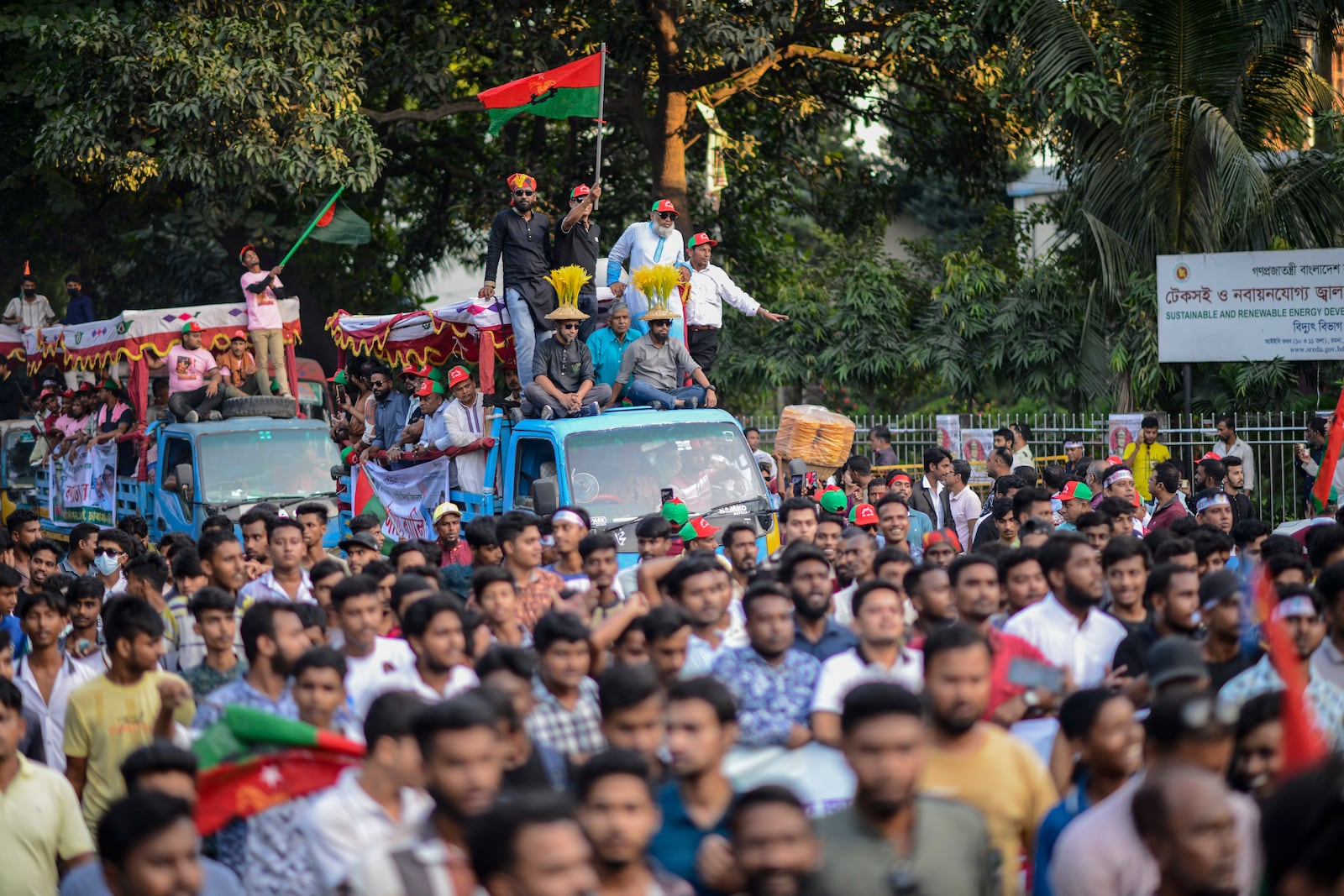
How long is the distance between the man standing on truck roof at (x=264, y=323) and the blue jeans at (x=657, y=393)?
21.7 ft

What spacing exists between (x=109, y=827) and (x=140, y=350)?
13481 mm

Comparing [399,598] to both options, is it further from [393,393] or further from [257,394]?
[257,394]

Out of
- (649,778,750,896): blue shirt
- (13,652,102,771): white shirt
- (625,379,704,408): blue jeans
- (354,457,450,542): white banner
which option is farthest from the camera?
(354,457,450,542): white banner

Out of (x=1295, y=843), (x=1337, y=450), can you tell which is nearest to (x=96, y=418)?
(x=1337, y=450)

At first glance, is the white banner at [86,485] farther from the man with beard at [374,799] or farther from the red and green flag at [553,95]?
the man with beard at [374,799]

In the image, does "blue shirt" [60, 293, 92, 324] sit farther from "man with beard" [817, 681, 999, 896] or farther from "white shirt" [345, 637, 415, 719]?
"man with beard" [817, 681, 999, 896]

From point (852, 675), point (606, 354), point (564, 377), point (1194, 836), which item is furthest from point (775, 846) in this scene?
point (606, 354)

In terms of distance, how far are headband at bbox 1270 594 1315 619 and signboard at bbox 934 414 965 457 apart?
1127 centimetres

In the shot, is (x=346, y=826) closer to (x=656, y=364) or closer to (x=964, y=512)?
(x=656, y=364)

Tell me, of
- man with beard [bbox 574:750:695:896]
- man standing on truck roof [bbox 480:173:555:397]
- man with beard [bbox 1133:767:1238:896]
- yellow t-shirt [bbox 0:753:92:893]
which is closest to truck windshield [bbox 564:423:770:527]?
man standing on truck roof [bbox 480:173:555:397]

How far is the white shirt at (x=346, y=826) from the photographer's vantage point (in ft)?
14.3

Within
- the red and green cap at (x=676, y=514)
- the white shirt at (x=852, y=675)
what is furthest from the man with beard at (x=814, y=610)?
the red and green cap at (x=676, y=514)

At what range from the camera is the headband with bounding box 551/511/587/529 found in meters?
9.00

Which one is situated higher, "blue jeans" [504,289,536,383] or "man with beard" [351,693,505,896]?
"blue jeans" [504,289,536,383]
